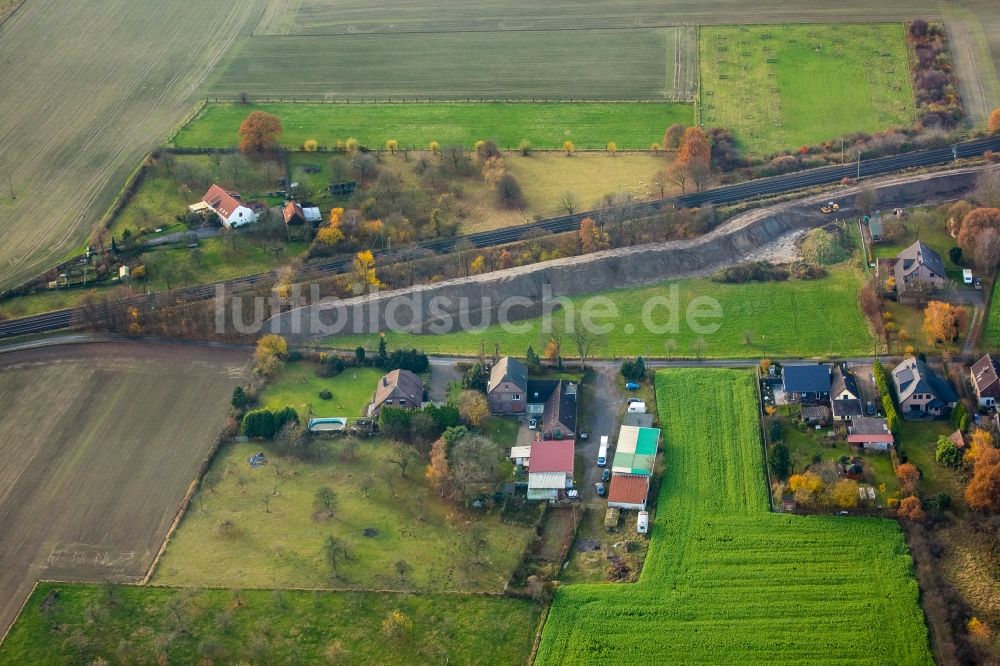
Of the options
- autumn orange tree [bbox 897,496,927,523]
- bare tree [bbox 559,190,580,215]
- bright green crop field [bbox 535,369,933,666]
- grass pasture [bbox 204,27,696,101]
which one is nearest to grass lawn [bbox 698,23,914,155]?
grass pasture [bbox 204,27,696,101]

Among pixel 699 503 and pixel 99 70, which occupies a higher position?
pixel 99 70

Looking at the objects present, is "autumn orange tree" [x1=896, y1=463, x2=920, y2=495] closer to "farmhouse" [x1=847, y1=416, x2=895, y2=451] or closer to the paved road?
"farmhouse" [x1=847, y1=416, x2=895, y2=451]

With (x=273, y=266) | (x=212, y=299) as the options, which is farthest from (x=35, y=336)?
(x=273, y=266)

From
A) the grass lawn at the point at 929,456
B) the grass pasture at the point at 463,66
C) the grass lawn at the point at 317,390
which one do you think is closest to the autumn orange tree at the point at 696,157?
the grass pasture at the point at 463,66

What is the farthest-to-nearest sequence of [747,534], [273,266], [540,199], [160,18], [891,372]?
[160,18]
[540,199]
[273,266]
[891,372]
[747,534]

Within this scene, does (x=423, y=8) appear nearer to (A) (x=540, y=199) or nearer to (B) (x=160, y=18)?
(B) (x=160, y=18)

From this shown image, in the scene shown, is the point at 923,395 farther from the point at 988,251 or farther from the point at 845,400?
the point at 988,251

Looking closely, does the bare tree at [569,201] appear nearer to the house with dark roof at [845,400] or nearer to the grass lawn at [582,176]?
the grass lawn at [582,176]

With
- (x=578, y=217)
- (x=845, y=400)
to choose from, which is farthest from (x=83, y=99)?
(x=845, y=400)
